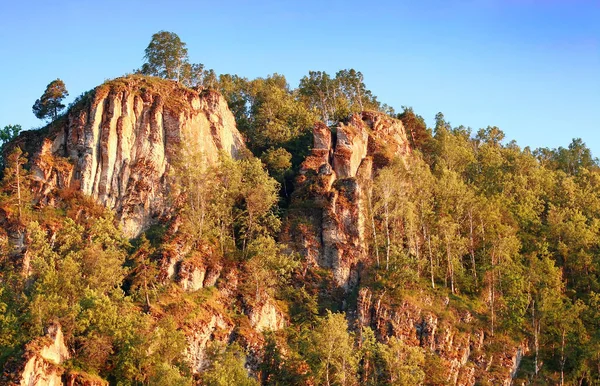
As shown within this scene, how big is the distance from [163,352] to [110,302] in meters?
5.61

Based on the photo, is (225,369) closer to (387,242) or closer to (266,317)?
(266,317)

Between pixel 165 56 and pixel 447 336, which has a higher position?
pixel 165 56

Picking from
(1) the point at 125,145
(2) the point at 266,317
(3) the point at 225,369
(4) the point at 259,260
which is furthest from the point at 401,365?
(1) the point at 125,145

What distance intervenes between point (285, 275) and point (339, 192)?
10.5 metres

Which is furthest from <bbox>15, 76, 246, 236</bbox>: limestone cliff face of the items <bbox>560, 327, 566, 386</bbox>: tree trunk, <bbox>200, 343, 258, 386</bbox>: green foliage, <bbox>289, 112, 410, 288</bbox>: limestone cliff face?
<bbox>560, 327, 566, 386</bbox>: tree trunk

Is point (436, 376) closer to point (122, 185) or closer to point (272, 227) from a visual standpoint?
point (272, 227)

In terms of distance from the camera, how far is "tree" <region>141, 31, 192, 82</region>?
80.9m

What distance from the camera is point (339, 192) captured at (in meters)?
63.6

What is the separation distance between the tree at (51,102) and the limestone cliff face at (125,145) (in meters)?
7.12

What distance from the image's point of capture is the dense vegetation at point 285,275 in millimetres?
45375

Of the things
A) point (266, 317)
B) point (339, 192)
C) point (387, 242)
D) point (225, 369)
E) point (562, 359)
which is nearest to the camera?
point (225, 369)

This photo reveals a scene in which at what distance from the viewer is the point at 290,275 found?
5872 centimetres

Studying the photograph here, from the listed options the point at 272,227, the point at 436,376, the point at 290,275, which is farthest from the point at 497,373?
the point at 272,227

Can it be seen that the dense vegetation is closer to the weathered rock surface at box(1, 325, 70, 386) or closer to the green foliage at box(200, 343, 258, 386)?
the green foliage at box(200, 343, 258, 386)
